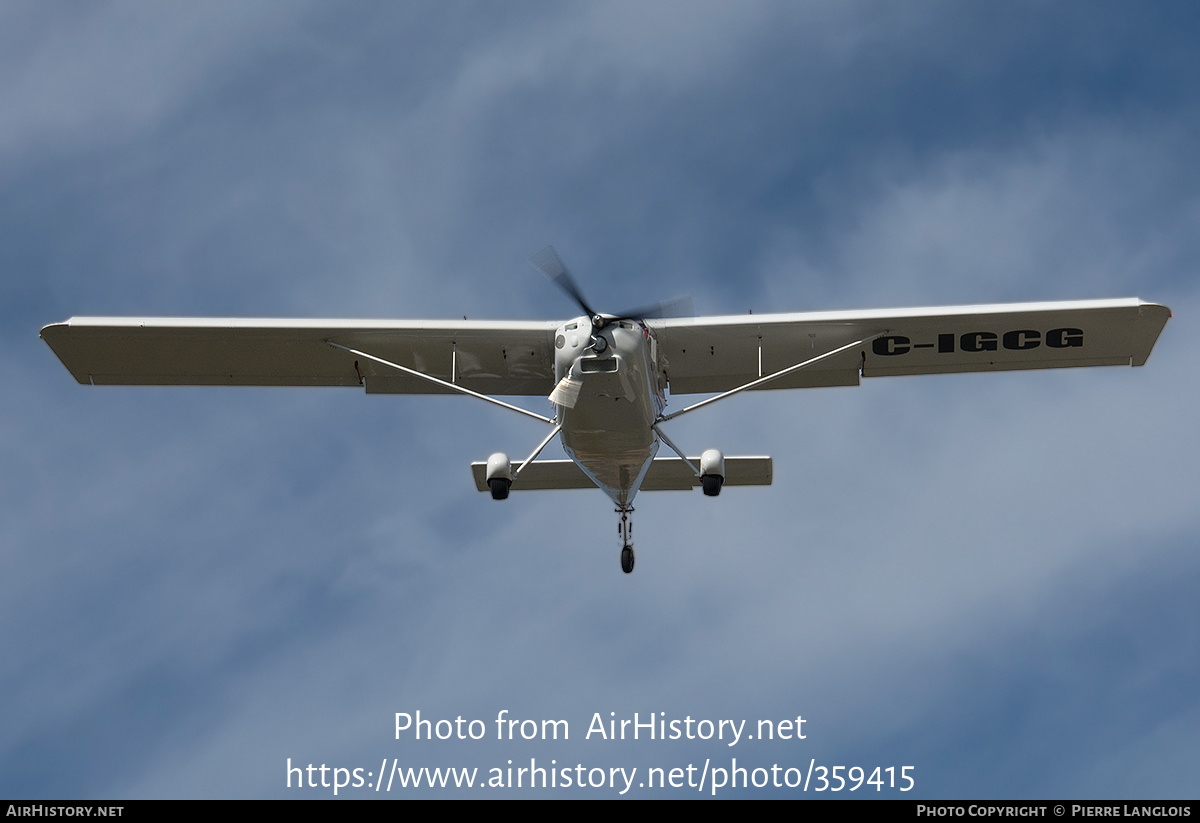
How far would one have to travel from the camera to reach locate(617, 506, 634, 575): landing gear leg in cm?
1750

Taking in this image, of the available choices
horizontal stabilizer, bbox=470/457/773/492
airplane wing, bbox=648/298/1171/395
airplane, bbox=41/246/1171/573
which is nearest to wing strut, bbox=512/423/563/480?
airplane, bbox=41/246/1171/573

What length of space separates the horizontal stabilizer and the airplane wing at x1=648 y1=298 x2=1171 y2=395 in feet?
3.83

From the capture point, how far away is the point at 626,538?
57.7 feet

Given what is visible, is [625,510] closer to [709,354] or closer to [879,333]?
[709,354]

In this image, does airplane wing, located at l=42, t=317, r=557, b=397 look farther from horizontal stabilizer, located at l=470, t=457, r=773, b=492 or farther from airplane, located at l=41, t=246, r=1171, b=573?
horizontal stabilizer, located at l=470, t=457, r=773, b=492

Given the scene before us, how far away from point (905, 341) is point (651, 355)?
4132 millimetres

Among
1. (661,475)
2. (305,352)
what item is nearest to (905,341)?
(661,475)

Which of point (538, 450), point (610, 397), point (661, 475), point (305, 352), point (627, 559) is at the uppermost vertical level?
point (305, 352)

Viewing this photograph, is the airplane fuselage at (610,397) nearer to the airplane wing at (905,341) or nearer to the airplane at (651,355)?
the airplane at (651,355)

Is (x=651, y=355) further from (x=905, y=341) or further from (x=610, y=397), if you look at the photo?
(x=905, y=341)

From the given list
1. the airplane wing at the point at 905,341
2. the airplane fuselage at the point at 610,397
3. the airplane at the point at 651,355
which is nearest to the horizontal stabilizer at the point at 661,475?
the airplane at the point at 651,355

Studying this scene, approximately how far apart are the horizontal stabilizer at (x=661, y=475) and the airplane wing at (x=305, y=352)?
1.18m

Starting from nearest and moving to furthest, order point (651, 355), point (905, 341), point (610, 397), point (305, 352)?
point (610, 397) → point (651, 355) → point (905, 341) → point (305, 352)

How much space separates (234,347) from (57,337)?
2.43m
